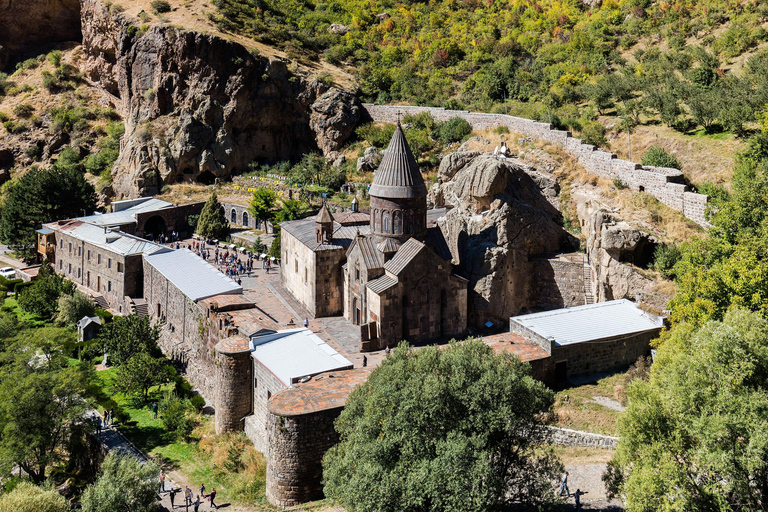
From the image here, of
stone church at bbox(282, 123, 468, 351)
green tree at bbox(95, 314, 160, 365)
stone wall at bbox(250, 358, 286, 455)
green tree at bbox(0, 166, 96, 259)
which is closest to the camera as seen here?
stone wall at bbox(250, 358, 286, 455)

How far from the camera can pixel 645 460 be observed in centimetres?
1570

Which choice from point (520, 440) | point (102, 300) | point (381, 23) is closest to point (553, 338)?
point (520, 440)

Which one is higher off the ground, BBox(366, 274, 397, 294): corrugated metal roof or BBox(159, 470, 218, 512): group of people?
BBox(366, 274, 397, 294): corrugated metal roof

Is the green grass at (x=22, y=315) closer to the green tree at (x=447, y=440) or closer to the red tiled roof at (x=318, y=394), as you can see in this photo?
the red tiled roof at (x=318, y=394)

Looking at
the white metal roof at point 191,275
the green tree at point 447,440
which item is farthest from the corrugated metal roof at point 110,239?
the green tree at point 447,440

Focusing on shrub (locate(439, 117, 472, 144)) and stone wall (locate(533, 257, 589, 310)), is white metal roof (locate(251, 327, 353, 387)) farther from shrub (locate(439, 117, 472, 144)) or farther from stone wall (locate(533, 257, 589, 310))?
shrub (locate(439, 117, 472, 144))

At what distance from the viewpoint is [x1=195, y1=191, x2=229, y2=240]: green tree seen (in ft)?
155

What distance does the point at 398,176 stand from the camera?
97.6ft

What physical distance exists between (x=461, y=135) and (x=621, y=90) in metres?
10.7

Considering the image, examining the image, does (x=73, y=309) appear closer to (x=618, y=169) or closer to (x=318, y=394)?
(x=318, y=394)

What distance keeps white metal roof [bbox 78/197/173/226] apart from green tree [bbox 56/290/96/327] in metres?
8.04

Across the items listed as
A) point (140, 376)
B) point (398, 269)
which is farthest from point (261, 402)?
point (140, 376)

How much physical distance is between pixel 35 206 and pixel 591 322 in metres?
40.2

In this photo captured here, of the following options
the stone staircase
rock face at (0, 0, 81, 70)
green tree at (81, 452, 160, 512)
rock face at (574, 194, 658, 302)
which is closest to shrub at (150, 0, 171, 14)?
rock face at (0, 0, 81, 70)
